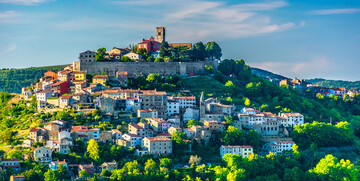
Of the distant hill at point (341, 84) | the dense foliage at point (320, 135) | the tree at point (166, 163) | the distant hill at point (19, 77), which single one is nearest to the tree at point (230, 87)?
the dense foliage at point (320, 135)

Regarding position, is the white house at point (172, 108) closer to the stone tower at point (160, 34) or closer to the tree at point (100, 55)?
the tree at point (100, 55)

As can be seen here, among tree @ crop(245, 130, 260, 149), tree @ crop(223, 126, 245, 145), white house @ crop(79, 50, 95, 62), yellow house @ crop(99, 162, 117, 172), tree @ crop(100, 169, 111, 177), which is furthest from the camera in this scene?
white house @ crop(79, 50, 95, 62)

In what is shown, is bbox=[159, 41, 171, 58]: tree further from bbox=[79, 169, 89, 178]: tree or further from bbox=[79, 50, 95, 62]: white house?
bbox=[79, 169, 89, 178]: tree

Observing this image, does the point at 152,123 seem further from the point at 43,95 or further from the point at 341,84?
the point at 341,84

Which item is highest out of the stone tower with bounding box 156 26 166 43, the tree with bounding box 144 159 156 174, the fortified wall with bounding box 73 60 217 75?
the stone tower with bounding box 156 26 166 43

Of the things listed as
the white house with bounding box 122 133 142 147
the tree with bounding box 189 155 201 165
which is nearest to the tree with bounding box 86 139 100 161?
the white house with bounding box 122 133 142 147
